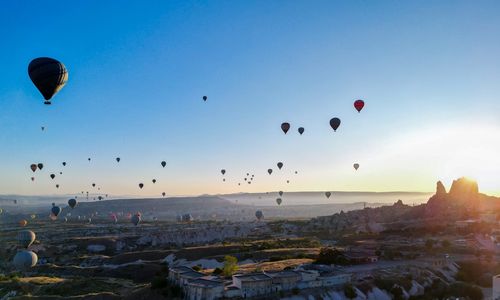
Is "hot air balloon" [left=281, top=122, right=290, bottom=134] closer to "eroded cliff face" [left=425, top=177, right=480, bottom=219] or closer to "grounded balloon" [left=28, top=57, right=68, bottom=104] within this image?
"grounded balloon" [left=28, top=57, right=68, bottom=104]

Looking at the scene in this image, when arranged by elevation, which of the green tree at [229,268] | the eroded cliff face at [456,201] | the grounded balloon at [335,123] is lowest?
the green tree at [229,268]

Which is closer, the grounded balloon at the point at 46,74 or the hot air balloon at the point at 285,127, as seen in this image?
the grounded balloon at the point at 46,74

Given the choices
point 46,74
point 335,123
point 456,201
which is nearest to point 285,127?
point 335,123

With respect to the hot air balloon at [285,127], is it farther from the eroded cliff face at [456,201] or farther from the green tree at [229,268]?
the eroded cliff face at [456,201]

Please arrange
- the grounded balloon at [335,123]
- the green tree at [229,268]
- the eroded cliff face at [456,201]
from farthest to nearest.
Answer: the eroded cliff face at [456,201]
the grounded balloon at [335,123]
the green tree at [229,268]

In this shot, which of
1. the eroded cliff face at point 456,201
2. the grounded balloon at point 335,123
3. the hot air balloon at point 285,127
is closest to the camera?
the grounded balloon at point 335,123

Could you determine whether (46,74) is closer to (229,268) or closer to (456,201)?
(229,268)

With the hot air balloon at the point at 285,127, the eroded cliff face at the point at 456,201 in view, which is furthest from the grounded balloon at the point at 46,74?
the eroded cliff face at the point at 456,201

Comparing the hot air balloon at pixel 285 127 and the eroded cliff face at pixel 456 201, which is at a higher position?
the hot air balloon at pixel 285 127
